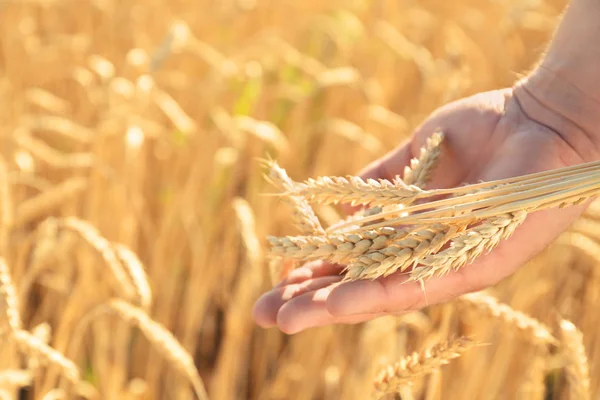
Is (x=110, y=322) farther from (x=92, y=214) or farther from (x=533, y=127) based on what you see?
(x=533, y=127)

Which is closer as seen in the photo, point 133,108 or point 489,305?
point 489,305

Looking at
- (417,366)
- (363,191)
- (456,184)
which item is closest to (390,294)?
(417,366)

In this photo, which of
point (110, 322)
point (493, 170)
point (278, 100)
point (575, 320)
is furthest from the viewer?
point (278, 100)

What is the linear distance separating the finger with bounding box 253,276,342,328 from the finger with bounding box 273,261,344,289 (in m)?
0.02

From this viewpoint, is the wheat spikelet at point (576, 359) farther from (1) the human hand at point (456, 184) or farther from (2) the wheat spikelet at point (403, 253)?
(2) the wheat spikelet at point (403, 253)

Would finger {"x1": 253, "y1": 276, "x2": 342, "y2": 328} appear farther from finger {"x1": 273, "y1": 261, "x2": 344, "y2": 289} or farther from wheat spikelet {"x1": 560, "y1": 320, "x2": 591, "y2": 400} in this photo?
wheat spikelet {"x1": 560, "y1": 320, "x2": 591, "y2": 400}

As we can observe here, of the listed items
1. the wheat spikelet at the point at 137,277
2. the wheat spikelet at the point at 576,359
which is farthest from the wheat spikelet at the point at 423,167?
the wheat spikelet at the point at 137,277

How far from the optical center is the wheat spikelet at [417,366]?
82cm

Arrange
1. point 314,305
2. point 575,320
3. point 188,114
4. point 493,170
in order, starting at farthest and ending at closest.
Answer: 1. point 188,114
2. point 575,320
3. point 493,170
4. point 314,305

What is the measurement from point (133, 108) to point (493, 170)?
82 cm

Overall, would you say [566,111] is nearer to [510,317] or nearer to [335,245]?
[510,317]

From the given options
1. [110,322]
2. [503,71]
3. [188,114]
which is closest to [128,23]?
[188,114]

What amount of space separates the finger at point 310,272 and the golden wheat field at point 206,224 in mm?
103

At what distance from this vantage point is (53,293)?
1588mm
